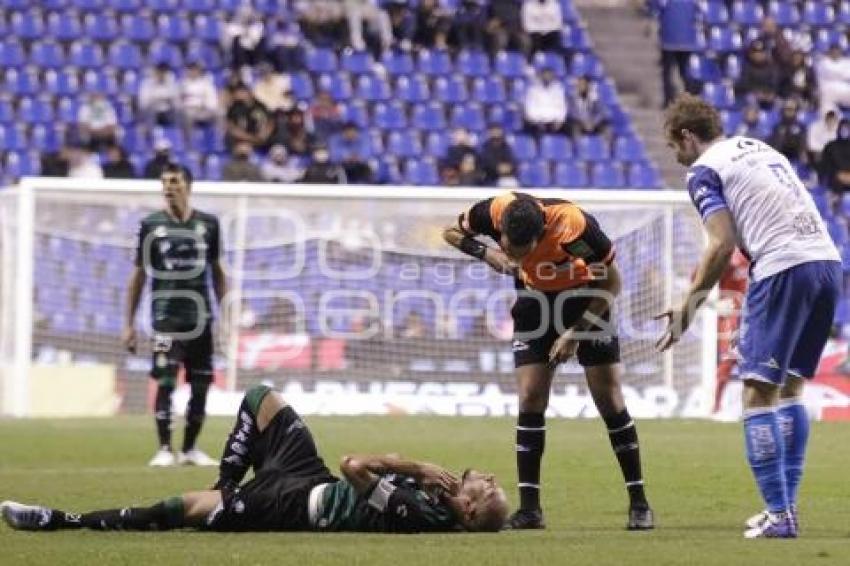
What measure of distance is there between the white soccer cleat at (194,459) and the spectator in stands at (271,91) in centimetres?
1280

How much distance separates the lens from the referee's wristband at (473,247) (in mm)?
11422

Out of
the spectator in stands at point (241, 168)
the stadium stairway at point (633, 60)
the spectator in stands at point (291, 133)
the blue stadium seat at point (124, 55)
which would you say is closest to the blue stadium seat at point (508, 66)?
the stadium stairway at point (633, 60)

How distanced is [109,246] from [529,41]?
1069 centimetres

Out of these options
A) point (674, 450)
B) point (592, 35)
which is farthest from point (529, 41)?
point (674, 450)

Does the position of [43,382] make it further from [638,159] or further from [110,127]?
[638,159]

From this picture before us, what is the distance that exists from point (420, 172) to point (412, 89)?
220 centimetres

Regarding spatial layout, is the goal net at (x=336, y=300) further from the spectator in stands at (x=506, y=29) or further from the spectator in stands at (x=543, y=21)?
the spectator in stands at (x=543, y=21)

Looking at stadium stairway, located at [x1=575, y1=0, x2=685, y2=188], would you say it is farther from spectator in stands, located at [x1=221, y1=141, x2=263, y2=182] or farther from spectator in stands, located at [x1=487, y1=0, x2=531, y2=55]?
spectator in stands, located at [x1=221, y1=141, x2=263, y2=182]

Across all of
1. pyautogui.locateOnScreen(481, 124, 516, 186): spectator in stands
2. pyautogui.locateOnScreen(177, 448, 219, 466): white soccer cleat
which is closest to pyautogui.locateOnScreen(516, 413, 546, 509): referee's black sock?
pyautogui.locateOnScreen(177, 448, 219, 466): white soccer cleat

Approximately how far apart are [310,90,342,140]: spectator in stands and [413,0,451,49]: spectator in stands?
266cm

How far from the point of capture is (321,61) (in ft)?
102

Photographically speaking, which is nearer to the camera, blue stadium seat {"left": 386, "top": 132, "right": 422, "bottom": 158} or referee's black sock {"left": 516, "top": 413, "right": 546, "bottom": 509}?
referee's black sock {"left": 516, "top": 413, "right": 546, "bottom": 509}

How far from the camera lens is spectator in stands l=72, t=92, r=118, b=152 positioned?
28.0 m

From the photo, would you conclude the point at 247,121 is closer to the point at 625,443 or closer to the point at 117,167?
the point at 117,167
